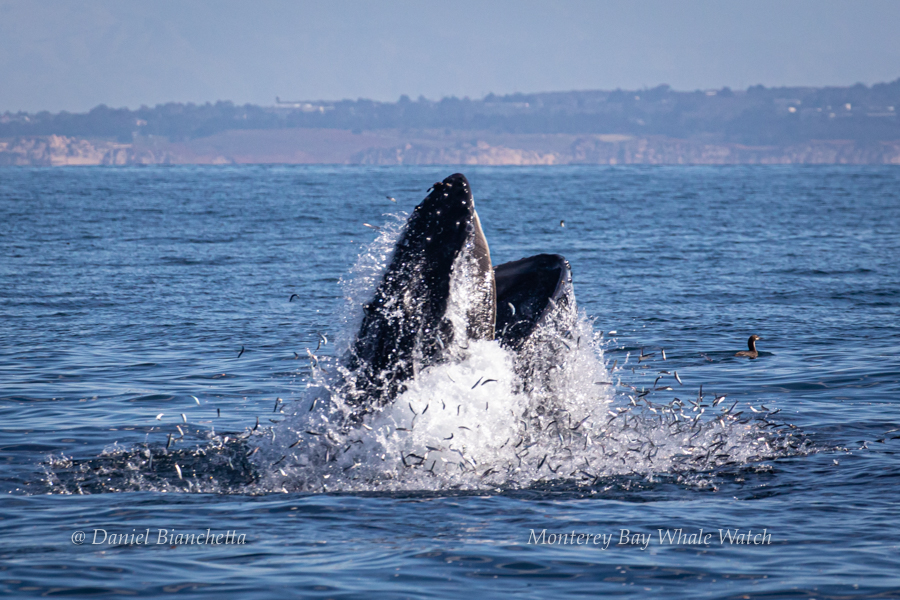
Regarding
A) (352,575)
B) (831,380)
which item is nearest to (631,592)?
(352,575)

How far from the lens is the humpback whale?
25.6 ft

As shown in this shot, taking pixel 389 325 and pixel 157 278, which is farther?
pixel 157 278

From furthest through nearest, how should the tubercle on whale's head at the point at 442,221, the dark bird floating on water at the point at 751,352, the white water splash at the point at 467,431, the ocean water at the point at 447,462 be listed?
the dark bird floating on water at the point at 751,352 < the white water splash at the point at 467,431 < the tubercle on whale's head at the point at 442,221 < the ocean water at the point at 447,462

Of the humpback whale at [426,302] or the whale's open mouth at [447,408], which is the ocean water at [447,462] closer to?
the whale's open mouth at [447,408]

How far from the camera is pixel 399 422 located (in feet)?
28.0

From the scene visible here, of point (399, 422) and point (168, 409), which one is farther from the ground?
point (399, 422)

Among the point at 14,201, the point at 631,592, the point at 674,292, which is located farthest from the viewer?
the point at 14,201

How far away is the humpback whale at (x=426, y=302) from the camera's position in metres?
7.79

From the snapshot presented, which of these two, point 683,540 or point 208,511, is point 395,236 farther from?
point 683,540

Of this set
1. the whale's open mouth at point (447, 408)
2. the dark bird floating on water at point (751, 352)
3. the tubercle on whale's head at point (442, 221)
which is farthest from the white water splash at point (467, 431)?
the dark bird floating on water at point (751, 352)

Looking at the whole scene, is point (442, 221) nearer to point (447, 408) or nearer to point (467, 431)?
point (447, 408)

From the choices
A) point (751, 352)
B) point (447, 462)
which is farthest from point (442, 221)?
point (751, 352)

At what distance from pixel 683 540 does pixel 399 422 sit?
2.57 meters

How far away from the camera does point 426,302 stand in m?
7.81
